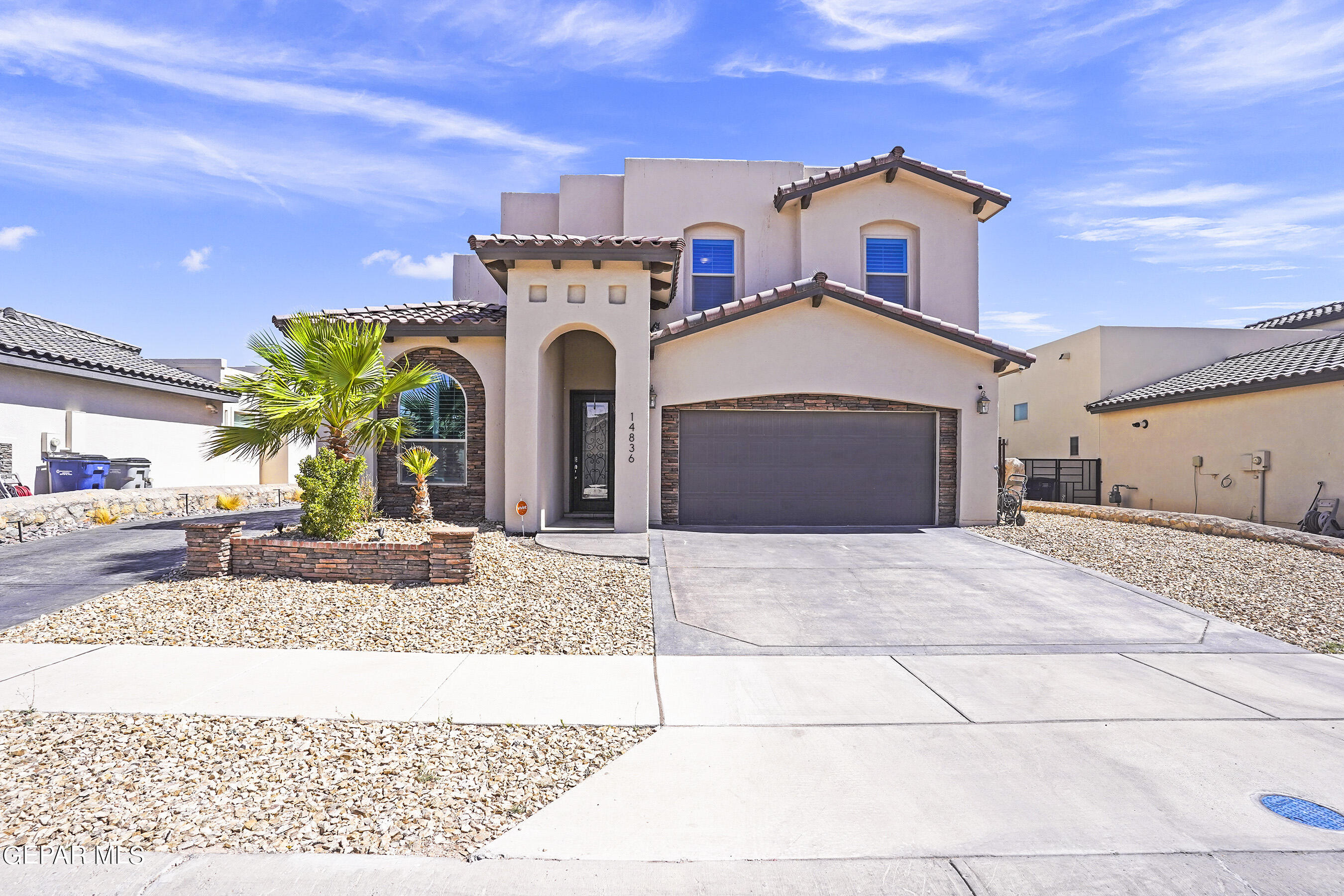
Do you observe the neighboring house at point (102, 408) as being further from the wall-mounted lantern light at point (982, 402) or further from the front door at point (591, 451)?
the wall-mounted lantern light at point (982, 402)

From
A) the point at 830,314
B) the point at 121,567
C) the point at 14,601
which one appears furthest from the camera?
the point at 830,314

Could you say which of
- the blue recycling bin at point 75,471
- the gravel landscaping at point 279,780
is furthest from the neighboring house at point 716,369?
the gravel landscaping at point 279,780

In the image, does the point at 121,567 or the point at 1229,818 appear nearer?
the point at 1229,818

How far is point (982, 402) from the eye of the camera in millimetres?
13227

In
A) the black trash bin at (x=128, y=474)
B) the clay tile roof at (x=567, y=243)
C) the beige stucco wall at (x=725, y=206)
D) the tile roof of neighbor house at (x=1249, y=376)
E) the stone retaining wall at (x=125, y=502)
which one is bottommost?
the stone retaining wall at (x=125, y=502)

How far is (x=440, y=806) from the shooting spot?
361cm

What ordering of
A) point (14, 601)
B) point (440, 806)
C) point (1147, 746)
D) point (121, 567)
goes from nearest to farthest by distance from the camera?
point (440, 806), point (1147, 746), point (14, 601), point (121, 567)

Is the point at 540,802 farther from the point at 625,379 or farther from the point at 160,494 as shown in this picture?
the point at 160,494

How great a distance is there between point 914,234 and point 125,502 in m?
17.0

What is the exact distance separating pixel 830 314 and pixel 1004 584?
6.13 meters

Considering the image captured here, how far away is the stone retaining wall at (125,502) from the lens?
10.8 metres

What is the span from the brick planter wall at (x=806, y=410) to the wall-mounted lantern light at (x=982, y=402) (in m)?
0.42

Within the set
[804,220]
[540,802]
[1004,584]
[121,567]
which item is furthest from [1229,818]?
[804,220]

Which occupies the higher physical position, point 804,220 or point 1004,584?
point 804,220
